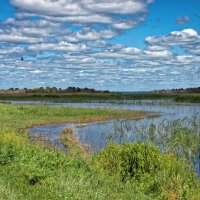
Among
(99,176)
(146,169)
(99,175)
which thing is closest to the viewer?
(99,176)

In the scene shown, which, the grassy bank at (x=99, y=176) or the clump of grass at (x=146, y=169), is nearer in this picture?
the grassy bank at (x=99, y=176)

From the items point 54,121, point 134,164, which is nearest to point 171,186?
point 134,164

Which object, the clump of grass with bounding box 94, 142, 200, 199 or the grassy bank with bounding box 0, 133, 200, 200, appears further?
the clump of grass with bounding box 94, 142, 200, 199

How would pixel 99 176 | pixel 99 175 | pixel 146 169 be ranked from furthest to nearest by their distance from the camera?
pixel 146 169 < pixel 99 175 < pixel 99 176

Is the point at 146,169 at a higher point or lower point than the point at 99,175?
lower

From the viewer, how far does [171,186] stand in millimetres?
Result: 13266

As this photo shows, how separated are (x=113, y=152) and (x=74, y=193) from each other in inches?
209

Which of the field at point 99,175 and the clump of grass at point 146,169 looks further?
the clump of grass at point 146,169

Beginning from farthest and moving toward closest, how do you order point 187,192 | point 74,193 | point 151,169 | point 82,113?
1. point 82,113
2. point 151,169
3. point 187,192
4. point 74,193

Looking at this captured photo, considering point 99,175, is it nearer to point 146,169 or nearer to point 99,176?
point 99,176

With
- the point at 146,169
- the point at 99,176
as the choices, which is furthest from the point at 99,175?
the point at 146,169

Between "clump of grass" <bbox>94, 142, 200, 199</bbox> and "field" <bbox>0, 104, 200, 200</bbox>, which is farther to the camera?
"clump of grass" <bbox>94, 142, 200, 199</bbox>

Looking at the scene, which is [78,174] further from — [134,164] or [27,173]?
[134,164]

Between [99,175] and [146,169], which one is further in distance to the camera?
[146,169]
